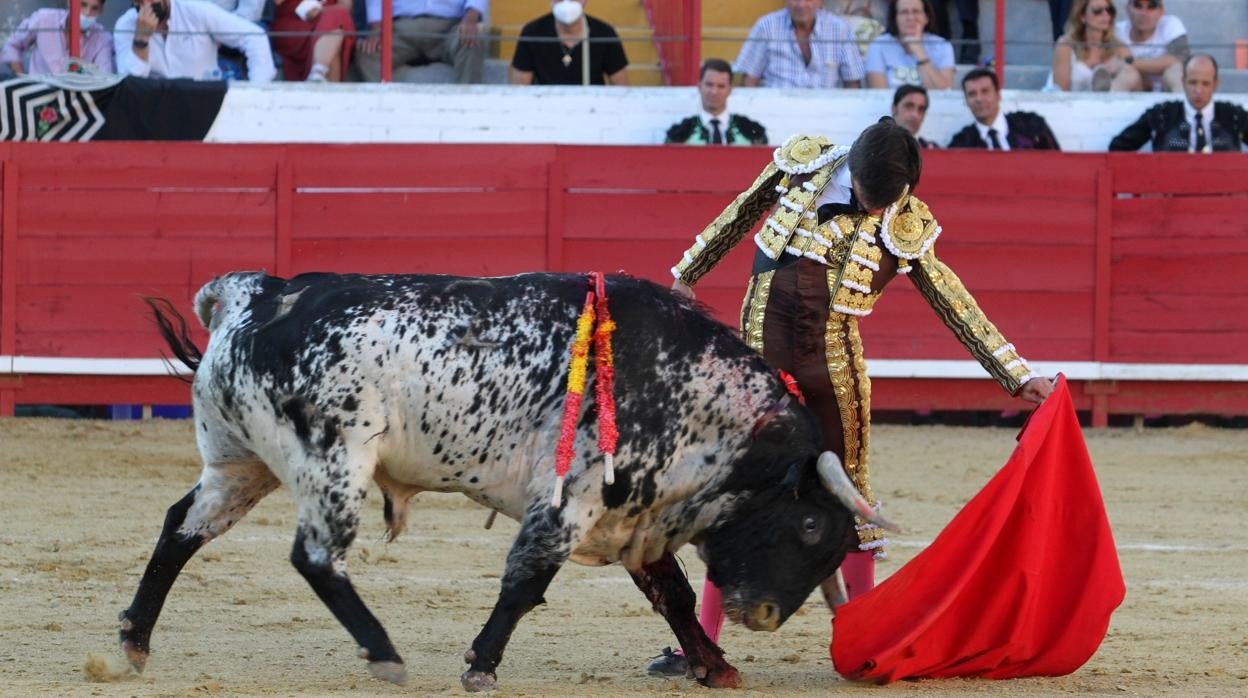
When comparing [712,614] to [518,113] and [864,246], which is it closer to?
[864,246]

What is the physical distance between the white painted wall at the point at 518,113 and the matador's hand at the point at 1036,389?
4860mm

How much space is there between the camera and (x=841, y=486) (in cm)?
378

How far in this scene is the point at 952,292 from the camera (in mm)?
4066

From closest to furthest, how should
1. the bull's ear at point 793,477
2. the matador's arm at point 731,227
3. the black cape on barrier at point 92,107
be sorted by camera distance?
the bull's ear at point 793,477 < the matador's arm at point 731,227 < the black cape on barrier at point 92,107

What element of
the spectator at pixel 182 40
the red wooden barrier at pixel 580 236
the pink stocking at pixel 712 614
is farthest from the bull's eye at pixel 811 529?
the spectator at pixel 182 40

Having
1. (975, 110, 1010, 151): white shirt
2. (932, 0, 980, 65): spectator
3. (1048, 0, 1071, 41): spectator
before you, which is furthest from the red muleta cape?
(1048, 0, 1071, 41): spectator

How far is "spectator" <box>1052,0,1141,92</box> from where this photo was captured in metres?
9.25

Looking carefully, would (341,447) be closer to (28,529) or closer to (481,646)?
(481,646)

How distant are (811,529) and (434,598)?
1453mm

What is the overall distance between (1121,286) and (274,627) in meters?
5.47

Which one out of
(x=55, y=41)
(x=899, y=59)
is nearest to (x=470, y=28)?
(x=55, y=41)

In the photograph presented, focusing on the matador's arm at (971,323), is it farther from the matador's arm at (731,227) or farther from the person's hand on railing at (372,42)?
the person's hand on railing at (372,42)

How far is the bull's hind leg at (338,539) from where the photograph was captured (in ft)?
12.1

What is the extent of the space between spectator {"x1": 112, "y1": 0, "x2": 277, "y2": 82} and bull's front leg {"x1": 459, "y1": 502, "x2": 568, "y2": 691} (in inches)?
213
